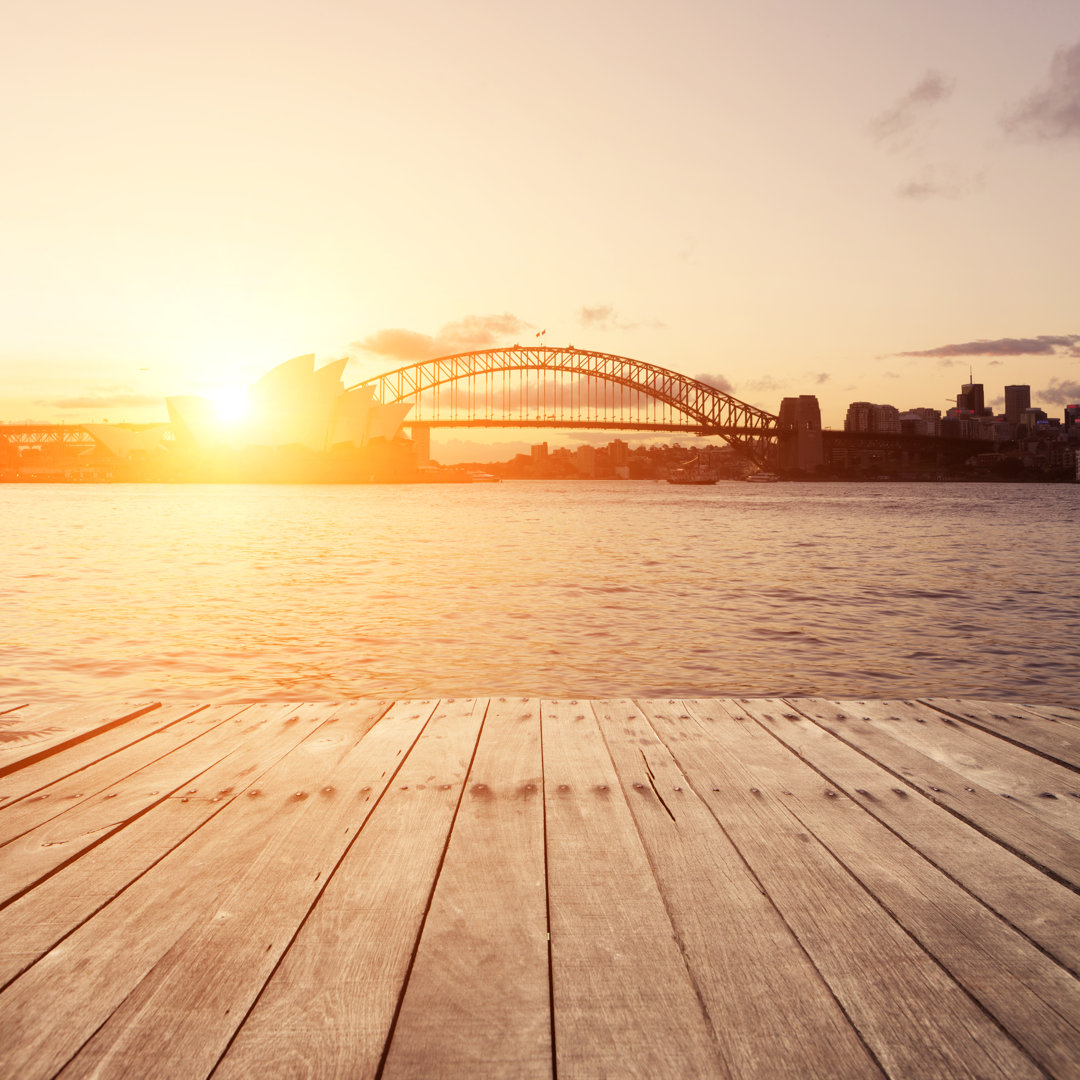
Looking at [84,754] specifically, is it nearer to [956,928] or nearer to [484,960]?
[484,960]

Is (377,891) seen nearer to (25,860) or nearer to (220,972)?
(220,972)

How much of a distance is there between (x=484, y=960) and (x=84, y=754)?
1931 millimetres

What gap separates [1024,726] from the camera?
3.14 meters

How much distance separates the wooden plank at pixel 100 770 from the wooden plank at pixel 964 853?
213 cm

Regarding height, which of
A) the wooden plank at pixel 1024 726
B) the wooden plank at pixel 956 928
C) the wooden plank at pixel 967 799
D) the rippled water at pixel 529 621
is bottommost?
the rippled water at pixel 529 621

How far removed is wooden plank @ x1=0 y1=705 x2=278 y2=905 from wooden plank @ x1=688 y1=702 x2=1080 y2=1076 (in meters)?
1.77

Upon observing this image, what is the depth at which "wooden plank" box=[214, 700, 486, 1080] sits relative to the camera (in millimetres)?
1226

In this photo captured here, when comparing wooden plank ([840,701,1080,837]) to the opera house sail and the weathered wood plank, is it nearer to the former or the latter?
the weathered wood plank

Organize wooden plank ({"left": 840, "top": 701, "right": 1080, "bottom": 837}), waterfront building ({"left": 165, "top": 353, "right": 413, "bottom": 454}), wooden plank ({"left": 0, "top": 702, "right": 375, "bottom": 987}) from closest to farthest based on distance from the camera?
wooden plank ({"left": 0, "top": 702, "right": 375, "bottom": 987})
wooden plank ({"left": 840, "top": 701, "right": 1080, "bottom": 837})
waterfront building ({"left": 165, "top": 353, "right": 413, "bottom": 454})

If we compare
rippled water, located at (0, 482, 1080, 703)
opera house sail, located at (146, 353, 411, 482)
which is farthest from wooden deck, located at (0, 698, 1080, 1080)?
opera house sail, located at (146, 353, 411, 482)

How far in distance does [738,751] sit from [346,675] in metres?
5.27

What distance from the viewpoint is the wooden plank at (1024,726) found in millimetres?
2803

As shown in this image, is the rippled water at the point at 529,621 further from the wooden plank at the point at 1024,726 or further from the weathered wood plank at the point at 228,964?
the weathered wood plank at the point at 228,964

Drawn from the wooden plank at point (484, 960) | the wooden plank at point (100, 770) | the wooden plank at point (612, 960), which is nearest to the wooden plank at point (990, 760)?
the wooden plank at point (612, 960)
